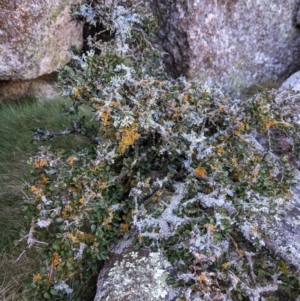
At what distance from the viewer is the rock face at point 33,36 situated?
6.86 ft

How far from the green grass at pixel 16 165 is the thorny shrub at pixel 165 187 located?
0.44 ft

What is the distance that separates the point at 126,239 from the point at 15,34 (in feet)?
4.15

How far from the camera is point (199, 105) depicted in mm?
1629

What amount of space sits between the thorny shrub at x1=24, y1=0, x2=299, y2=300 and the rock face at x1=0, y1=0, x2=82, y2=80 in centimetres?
62

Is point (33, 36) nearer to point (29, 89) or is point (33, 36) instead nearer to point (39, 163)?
point (29, 89)

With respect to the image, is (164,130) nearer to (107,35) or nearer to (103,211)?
(103,211)

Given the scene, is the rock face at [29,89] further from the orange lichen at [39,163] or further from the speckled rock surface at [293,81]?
the speckled rock surface at [293,81]

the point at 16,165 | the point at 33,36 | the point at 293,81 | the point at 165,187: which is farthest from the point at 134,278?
the point at 293,81

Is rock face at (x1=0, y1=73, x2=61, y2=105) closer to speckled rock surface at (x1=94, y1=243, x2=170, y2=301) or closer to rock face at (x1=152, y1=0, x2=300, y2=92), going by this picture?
rock face at (x1=152, y1=0, x2=300, y2=92)

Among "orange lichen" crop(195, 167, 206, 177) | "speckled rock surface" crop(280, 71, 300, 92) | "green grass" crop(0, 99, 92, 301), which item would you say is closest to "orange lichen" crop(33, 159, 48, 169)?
"green grass" crop(0, 99, 92, 301)

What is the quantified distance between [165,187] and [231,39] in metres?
1.10

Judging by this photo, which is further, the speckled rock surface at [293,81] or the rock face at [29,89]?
the rock face at [29,89]

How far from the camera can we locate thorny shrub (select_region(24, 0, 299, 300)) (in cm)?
130

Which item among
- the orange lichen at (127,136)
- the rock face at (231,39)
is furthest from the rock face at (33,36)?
the orange lichen at (127,136)
